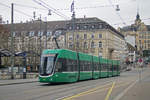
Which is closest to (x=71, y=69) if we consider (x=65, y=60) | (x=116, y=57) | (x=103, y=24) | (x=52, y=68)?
(x=65, y=60)

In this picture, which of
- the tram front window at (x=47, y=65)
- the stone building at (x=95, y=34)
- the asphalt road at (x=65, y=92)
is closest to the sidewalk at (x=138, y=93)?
the asphalt road at (x=65, y=92)

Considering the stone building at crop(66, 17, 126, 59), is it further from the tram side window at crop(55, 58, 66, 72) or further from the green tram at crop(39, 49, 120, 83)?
the tram side window at crop(55, 58, 66, 72)

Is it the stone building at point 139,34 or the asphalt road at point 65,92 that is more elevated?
the stone building at point 139,34

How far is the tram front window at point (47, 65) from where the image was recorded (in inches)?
900

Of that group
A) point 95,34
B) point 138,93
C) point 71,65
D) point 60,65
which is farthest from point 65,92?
point 95,34

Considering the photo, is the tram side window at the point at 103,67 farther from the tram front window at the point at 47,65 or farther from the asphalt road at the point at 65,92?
the asphalt road at the point at 65,92

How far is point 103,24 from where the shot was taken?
85.7 metres

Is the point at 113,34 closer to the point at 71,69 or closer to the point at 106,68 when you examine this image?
the point at 106,68

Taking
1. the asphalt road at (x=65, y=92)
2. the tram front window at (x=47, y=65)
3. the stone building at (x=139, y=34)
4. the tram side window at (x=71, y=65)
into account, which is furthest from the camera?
the stone building at (x=139, y=34)

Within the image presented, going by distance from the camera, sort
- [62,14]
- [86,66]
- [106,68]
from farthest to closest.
Answer: [106,68]
[86,66]
[62,14]

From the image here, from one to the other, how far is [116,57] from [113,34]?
9.43 metres

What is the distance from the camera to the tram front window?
22.9 m

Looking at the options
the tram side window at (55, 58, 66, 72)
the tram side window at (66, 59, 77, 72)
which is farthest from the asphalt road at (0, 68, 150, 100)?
the tram side window at (66, 59, 77, 72)

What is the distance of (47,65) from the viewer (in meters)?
23.0
